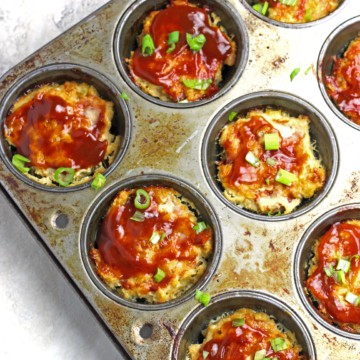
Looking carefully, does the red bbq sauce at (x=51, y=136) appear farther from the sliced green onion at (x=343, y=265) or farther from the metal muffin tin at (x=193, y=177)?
the sliced green onion at (x=343, y=265)

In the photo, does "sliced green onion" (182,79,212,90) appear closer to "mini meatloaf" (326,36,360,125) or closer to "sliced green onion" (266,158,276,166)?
"sliced green onion" (266,158,276,166)

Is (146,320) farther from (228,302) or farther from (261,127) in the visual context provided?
(261,127)

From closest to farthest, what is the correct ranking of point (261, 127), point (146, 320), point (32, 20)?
point (146, 320) < point (261, 127) < point (32, 20)

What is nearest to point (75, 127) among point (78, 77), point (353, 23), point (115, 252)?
point (78, 77)

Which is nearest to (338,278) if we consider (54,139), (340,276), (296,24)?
(340,276)

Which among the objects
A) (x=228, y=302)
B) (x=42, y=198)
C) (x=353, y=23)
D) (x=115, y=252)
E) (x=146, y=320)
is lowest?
(x=228, y=302)
